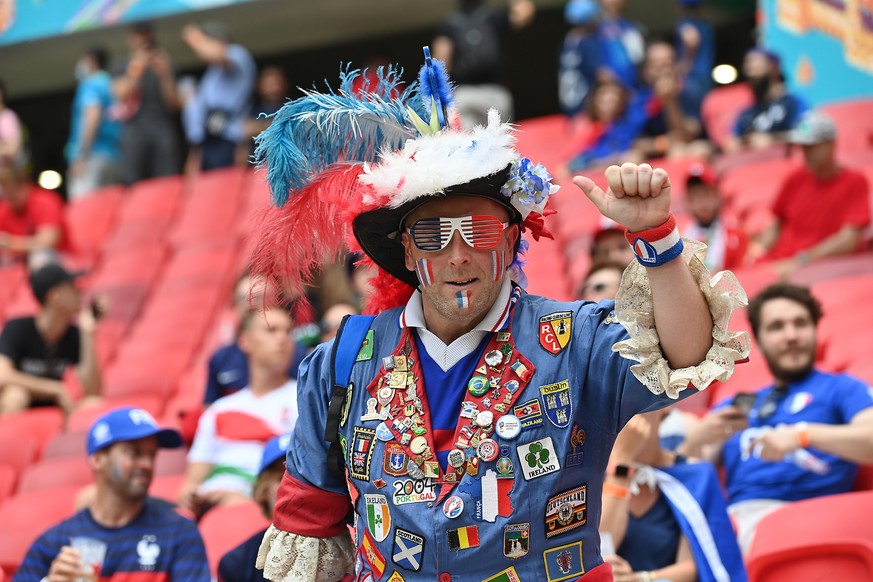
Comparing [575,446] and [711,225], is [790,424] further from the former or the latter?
[711,225]

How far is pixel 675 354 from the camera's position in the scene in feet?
7.20

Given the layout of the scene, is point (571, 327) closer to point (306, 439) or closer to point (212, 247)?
point (306, 439)

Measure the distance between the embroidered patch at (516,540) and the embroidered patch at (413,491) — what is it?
16 centimetres

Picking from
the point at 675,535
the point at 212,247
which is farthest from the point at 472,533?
the point at 212,247

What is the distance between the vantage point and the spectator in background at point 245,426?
4.68m

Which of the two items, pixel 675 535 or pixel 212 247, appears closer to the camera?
pixel 675 535

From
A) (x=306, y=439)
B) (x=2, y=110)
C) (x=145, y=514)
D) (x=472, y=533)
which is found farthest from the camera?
(x=2, y=110)

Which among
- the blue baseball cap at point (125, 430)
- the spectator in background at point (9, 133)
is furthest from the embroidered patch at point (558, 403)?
the spectator in background at point (9, 133)

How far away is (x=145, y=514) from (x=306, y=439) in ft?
4.85

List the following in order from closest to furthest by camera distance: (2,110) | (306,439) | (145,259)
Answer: (306,439)
(145,259)
(2,110)

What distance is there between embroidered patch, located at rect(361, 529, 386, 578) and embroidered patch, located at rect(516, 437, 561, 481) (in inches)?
13.4

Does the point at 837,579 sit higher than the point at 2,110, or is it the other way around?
the point at 2,110

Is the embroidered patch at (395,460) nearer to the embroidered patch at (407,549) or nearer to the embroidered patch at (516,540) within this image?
the embroidered patch at (407,549)

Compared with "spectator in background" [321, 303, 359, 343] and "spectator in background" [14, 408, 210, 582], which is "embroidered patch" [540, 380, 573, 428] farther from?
"spectator in background" [321, 303, 359, 343]
